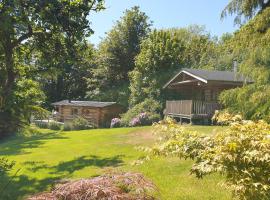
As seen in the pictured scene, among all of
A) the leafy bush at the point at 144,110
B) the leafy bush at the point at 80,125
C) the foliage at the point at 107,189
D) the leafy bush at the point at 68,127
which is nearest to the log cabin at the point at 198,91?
the leafy bush at the point at 144,110

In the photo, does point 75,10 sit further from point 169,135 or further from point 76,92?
point 76,92

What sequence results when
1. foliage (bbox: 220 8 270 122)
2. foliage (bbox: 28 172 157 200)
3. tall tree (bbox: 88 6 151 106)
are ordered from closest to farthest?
foliage (bbox: 28 172 157 200) < foliage (bbox: 220 8 270 122) < tall tree (bbox: 88 6 151 106)

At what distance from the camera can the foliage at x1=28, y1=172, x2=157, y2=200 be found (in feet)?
15.0

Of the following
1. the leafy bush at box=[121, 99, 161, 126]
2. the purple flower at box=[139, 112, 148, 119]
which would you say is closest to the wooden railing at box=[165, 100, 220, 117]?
the purple flower at box=[139, 112, 148, 119]

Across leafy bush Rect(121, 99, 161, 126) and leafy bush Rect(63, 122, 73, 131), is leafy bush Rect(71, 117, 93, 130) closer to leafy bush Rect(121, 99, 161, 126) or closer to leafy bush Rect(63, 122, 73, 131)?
leafy bush Rect(63, 122, 73, 131)

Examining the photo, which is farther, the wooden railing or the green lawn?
the wooden railing

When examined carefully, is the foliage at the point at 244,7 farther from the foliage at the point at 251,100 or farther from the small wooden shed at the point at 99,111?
the small wooden shed at the point at 99,111

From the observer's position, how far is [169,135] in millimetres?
5691

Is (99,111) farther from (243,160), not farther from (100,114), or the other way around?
(243,160)

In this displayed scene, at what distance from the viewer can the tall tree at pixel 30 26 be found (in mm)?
10203

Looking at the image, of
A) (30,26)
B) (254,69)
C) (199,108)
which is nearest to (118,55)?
(199,108)

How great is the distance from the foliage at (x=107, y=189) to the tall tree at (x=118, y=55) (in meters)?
40.3

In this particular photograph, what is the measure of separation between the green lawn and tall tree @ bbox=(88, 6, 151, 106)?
87.4 ft

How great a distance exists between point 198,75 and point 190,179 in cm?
1830
